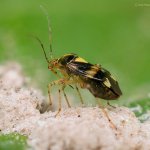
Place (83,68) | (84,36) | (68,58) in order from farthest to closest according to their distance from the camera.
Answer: (84,36) → (68,58) → (83,68)

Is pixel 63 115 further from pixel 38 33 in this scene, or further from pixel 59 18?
pixel 59 18

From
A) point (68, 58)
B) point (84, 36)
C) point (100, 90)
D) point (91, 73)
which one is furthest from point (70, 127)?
point (84, 36)

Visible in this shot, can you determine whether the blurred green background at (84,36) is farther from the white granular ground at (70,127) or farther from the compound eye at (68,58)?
the white granular ground at (70,127)

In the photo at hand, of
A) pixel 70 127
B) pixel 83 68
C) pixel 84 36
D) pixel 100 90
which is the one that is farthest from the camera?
pixel 84 36

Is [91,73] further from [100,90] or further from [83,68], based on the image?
[100,90]

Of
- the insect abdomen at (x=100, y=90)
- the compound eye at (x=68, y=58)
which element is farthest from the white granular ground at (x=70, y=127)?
the compound eye at (x=68, y=58)

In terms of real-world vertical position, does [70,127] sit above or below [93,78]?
below
